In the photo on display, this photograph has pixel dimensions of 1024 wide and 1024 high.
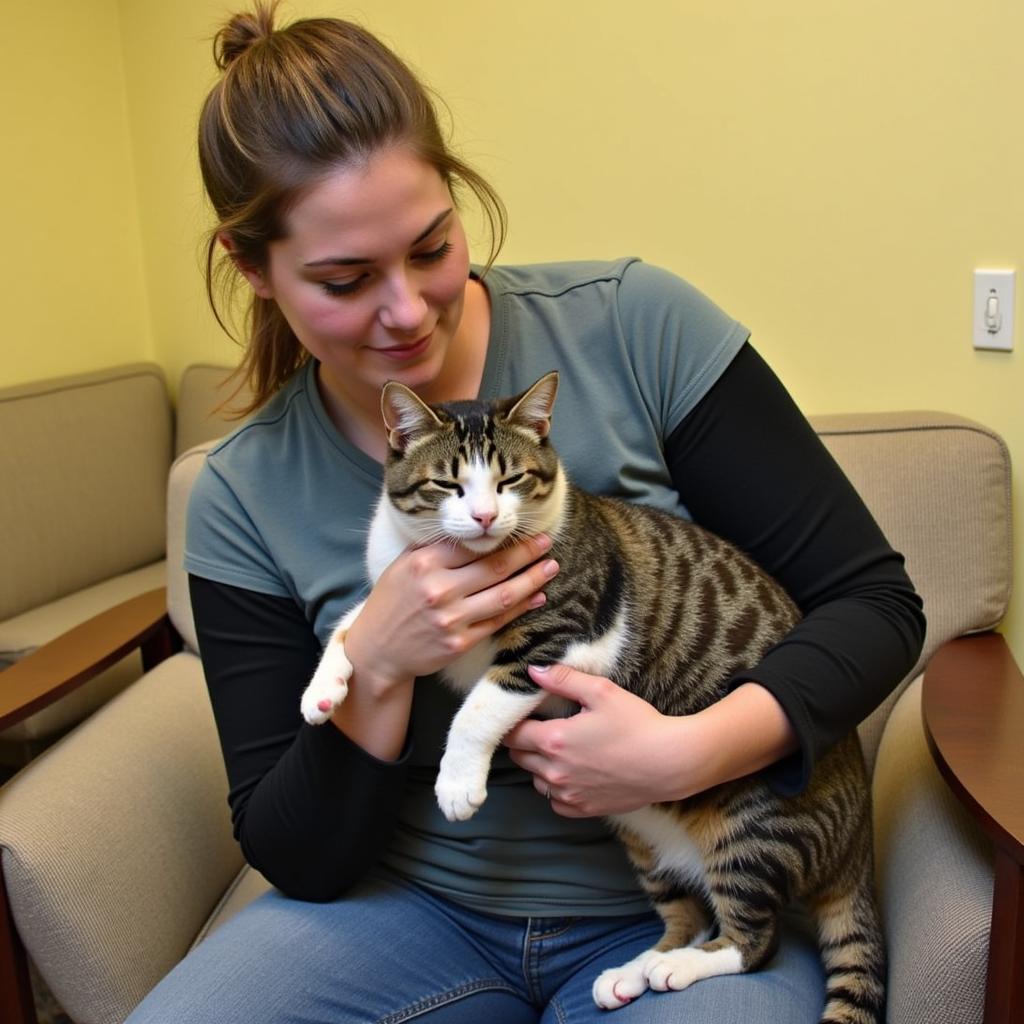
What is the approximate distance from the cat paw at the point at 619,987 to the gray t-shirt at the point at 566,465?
93 millimetres

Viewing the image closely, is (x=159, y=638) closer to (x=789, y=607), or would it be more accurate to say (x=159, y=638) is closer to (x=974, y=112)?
(x=789, y=607)

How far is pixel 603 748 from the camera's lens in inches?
42.4

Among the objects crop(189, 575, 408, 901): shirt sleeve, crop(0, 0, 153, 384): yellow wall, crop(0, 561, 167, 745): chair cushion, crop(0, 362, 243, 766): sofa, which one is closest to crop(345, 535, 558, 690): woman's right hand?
crop(189, 575, 408, 901): shirt sleeve

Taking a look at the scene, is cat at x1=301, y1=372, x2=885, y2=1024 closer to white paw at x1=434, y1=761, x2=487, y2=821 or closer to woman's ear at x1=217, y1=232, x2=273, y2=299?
white paw at x1=434, y1=761, x2=487, y2=821

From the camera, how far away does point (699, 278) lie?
193 cm

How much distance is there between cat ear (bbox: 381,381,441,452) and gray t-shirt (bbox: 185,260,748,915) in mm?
122

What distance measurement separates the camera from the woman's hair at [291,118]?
107 centimetres

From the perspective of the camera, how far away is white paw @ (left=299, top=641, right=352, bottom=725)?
1.10m

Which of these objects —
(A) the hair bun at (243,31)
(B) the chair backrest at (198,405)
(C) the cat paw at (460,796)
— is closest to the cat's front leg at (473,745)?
(C) the cat paw at (460,796)

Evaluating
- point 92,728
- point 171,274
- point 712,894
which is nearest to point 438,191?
point 712,894

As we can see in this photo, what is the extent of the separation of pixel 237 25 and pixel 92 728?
39.9 inches

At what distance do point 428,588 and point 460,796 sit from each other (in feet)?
0.68

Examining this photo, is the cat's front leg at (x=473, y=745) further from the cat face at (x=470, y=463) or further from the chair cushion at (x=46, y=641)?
the chair cushion at (x=46, y=641)

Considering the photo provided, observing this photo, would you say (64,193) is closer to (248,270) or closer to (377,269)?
(248,270)
